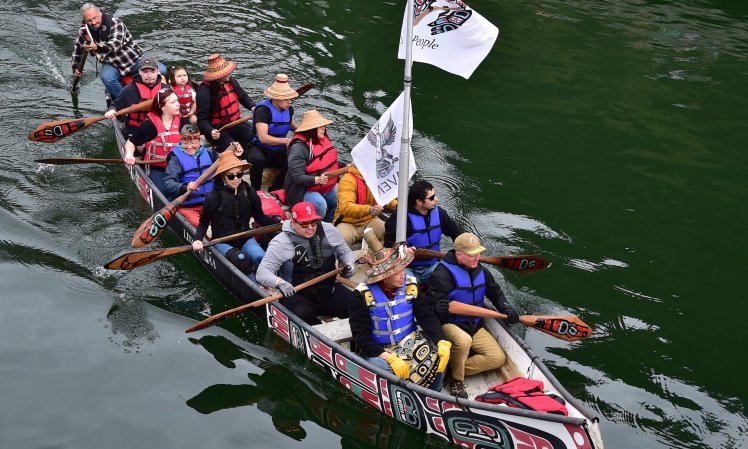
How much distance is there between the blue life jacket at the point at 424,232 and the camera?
401 inches

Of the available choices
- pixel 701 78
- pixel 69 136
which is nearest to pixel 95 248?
pixel 69 136

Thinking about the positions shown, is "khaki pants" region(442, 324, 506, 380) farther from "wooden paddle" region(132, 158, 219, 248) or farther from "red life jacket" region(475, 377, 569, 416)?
"wooden paddle" region(132, 158, 219, 248)

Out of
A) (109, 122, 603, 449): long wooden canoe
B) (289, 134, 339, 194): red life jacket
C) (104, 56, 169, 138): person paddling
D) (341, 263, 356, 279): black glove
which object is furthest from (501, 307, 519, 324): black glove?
(104, 56, 169, 138): person paddling

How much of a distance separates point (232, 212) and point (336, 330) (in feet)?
7.14

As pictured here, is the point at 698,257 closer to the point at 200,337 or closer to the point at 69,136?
the point at 200,337

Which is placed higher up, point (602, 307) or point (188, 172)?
point (188, 172)

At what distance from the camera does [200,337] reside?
10.6 metres

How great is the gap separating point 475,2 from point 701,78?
691cm

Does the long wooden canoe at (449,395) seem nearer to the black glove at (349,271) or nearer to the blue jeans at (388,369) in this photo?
the blue jeans at (388,369)

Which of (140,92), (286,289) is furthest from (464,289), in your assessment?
Answer: (140,92)

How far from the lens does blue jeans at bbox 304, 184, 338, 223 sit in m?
11.6

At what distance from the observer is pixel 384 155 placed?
31.0 feet

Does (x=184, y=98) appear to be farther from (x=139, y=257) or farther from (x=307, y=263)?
(x=307, y=263)

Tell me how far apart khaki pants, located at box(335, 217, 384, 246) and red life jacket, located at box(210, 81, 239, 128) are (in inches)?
136
